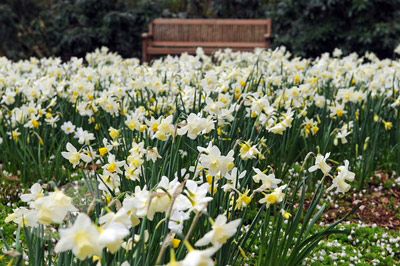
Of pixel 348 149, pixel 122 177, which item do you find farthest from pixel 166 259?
pixel 348 149

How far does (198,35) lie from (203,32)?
0.11m

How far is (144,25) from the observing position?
10164mm

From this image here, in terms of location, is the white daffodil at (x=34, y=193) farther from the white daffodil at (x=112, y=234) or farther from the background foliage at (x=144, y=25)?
the background foliage at (x=144, y=25)

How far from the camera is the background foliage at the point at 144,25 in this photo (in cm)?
887

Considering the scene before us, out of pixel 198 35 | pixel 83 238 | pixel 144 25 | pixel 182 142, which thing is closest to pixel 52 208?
pixel 83 238

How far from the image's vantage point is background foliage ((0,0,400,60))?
8867 millimetres

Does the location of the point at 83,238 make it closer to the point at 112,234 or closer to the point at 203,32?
the point at 112,234

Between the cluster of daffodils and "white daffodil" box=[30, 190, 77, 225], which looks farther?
the cluster of daffodils

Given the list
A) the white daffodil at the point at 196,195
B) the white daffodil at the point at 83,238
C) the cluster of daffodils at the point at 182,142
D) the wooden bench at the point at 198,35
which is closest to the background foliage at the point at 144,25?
the wooden bench at the point at 198,35

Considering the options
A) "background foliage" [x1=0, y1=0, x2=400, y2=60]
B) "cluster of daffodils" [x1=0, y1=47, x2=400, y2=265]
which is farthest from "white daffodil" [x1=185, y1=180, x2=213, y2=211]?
"background foliage" [x1=0, y1=0, x2=400, y2=60]

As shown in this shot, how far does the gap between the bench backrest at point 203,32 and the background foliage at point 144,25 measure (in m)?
0.57

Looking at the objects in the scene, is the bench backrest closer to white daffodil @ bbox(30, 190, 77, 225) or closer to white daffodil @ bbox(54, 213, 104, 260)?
white daffodil @ bbox(30, 190, 77, 225)

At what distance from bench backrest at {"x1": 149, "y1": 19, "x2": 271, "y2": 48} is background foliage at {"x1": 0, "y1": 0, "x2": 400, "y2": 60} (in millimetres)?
571

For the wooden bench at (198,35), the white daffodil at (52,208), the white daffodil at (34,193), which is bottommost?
the wooden bench at (198,35)
